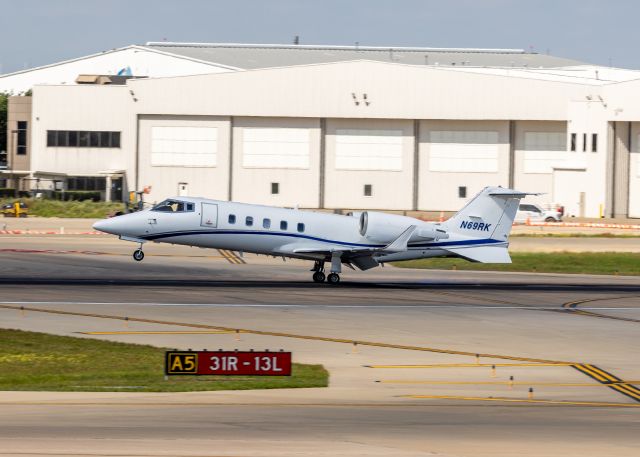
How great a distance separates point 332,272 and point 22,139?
69409mm

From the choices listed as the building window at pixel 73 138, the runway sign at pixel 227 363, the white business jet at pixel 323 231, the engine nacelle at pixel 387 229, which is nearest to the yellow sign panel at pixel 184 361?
the runway sign at pixel 227 363

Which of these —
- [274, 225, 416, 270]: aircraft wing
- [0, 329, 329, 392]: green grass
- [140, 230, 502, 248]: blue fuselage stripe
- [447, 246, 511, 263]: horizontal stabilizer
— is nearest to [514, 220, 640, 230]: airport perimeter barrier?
[447, 246, 511, 263]: horizontal stabilizer

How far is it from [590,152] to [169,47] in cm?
6230

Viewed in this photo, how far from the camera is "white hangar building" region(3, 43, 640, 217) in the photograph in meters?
96.7

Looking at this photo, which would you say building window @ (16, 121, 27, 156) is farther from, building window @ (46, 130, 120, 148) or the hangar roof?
the hangar roof

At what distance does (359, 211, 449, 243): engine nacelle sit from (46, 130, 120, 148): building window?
5627 centimetres

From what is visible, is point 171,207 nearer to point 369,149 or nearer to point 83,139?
point 369,149

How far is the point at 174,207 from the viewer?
1763 inches

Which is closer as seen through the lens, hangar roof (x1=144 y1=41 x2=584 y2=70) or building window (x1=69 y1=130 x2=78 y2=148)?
building window (x1=69 y1=130 x2=78 y2=148)

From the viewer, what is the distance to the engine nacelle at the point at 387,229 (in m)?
45.5

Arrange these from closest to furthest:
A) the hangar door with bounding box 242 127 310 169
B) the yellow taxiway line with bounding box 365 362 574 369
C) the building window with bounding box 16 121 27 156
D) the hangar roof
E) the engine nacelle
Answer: the yellow taxiway line with bounding box 365 362 574 369 < the engine nacelle < the hangar door with bounding box 242 127 310 169 < the building window with bounding box 16 121 27 156 < the hangar roof

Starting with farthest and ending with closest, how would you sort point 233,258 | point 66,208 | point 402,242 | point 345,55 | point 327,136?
1. point 345,55
2. point 327,136
3. point 66,208
4. point 233,258
5. point 402,242

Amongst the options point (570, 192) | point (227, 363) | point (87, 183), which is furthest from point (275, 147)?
point (227, 363)

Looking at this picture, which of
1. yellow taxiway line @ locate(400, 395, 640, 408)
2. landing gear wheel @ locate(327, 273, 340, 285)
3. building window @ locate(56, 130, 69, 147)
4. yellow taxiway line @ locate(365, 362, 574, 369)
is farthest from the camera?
building window @ locate(56, 130, 69, 147)
